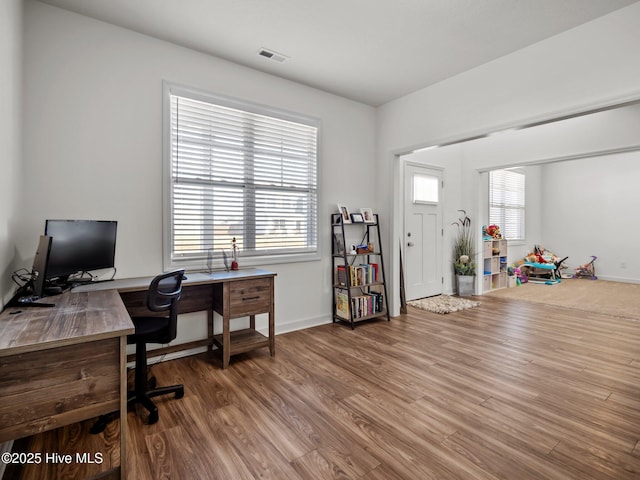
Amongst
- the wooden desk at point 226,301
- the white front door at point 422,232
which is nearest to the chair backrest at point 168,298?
the wooden desk at point 226,301

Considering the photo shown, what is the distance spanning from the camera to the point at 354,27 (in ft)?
8.93

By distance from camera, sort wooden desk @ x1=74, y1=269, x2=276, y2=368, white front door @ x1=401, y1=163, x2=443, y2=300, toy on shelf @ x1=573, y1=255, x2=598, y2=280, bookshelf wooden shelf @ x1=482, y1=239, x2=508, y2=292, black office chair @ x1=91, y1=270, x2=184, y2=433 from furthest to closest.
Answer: toy on shelf @ x1=573, y1=255, x2=598, y2=280 < bookshelf wooden shelf @ x1=482, y1=239, x2=508, y2=292 < white front door @ x1=401, y1=163, x2=443, y2=300 < wooden desk @ x1=74, y1=269, x2=276, y2=368 < black office chair @ x1=91, y1=270, x2=184, y2=433

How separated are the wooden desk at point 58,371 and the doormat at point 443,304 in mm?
4109

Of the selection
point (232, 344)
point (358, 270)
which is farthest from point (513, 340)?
point (232, 344)

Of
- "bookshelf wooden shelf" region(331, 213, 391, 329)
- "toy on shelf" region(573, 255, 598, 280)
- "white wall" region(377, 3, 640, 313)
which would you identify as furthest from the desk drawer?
"toy on shelf" region(573, 255, 598, 280)

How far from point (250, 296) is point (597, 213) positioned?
8358 millimetres

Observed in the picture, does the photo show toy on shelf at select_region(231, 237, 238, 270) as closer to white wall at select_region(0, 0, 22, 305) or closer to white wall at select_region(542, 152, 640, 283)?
white wall at select_region(0, 0, 22, 305)

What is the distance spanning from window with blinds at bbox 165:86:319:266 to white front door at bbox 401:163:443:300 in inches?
72.4

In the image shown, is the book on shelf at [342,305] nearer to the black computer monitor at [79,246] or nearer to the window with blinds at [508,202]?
the black computer monitor at [79,246]

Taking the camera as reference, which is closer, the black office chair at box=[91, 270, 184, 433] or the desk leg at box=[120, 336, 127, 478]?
the desk leg at box=[120, 336, 127, 478]

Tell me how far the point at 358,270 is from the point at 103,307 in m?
2.85

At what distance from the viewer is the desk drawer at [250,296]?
9.31 feet

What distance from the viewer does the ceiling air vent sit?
3074 mm

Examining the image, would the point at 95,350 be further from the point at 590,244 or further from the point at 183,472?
the point at 590,244
